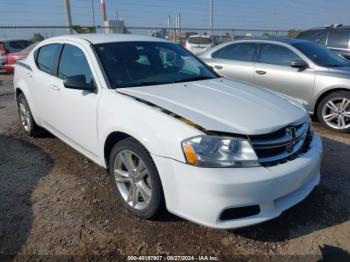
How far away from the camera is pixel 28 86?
4773 mm

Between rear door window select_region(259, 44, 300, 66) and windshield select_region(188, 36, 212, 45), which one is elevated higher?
rear door window select_region(259, 44, 300, 66)

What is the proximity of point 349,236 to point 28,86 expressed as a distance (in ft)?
14.1

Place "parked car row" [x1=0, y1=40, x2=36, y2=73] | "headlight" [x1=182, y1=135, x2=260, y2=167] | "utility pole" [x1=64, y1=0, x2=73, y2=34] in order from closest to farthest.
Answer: "headlight" [x1=182, y1=135, x2=260, y2=167] → "parked car row" [x1=0, y1=40, x2=36, y2=73] → "utility pole" [x1=64, y1=0, x2=73, y2=34]

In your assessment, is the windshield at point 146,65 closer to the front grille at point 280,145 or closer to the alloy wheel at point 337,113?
the front grille at point 280,145

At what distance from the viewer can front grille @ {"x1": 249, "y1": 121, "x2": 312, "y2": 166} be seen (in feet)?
8.46

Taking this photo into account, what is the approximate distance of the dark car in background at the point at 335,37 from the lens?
839cm

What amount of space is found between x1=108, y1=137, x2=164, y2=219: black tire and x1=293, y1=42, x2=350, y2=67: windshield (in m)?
4.32

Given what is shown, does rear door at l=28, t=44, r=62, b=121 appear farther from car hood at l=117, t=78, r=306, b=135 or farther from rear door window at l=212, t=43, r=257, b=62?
rear door window at l=212, t=43, r=257, b=62

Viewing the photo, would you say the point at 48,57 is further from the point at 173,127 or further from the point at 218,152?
the point at 218,152

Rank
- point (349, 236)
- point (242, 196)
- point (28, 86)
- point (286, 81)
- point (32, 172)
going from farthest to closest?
point (286, 81) → point (28, 86) → point (32, 172) → point (349, 236) → point (242, 196)

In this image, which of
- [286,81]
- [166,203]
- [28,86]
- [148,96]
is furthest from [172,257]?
[286,81]

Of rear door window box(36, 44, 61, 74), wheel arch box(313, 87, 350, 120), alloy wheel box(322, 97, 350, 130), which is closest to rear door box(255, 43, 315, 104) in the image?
wheel arch box(313, 87, 350, 120)

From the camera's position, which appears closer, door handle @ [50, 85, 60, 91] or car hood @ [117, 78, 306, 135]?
car hood @ [117, 78, 306, 135]

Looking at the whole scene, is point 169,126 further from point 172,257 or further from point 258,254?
point 258,254
